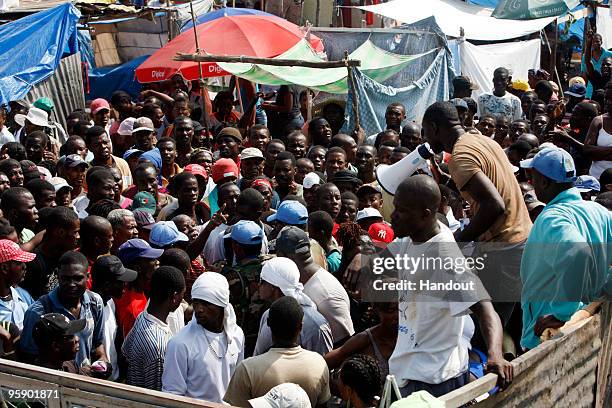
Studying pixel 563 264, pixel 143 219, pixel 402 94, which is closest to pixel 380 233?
pixel 143 219

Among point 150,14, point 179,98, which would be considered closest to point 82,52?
point 150,14

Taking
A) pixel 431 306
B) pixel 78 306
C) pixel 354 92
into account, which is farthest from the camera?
pixel 354 92

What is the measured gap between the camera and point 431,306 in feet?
13.9

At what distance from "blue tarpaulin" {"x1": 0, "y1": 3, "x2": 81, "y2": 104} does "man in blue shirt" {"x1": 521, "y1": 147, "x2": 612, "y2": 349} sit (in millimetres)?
8995

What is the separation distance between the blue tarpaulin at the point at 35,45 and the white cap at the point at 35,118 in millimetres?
1287

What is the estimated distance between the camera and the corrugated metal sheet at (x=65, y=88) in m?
14.0

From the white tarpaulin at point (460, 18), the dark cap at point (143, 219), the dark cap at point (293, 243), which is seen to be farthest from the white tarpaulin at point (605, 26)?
the dark cap at point (293, 243)

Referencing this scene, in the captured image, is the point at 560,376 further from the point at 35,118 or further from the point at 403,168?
the point at 35,118

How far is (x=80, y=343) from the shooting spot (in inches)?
210

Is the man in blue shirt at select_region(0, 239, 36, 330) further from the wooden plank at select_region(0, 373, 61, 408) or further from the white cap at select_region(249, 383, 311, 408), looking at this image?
the white cap at select_region(249, 383, 311, 408)

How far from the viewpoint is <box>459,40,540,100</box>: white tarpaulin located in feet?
49.8

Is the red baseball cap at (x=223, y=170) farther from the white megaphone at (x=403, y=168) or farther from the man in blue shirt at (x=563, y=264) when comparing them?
the man in blue shirt at (x=563, y=264)

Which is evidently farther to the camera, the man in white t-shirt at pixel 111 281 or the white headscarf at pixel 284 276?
the man in white t-shirt at pixel 111 281

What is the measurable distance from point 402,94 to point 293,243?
271 inches
